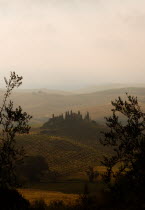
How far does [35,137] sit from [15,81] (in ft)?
225

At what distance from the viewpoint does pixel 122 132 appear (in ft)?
62.5

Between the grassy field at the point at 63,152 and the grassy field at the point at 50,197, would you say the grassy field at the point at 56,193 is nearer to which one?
the grassy field at the point at 50,197

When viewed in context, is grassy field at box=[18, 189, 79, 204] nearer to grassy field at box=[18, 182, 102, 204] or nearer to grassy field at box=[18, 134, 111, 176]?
grassy field at box=[18, 182, 102, 204]

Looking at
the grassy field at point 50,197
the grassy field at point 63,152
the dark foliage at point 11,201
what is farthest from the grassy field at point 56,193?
the grassy field at point 63,152

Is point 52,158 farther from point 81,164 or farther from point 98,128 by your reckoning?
point 98,128

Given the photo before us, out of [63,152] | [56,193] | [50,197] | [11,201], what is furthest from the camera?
[63,152]

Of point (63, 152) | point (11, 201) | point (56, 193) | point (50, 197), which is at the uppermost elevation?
point (11, 201)

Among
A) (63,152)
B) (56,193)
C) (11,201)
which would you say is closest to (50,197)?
(56,193)

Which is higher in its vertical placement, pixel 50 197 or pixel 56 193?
pixel 50 197

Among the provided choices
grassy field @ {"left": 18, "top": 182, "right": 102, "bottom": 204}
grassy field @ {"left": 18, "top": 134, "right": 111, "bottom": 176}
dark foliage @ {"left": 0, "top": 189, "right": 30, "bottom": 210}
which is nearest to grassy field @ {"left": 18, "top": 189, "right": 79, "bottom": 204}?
grassy field @ {"left": 18, "top": 182, "right": 102, "bottom": 204}

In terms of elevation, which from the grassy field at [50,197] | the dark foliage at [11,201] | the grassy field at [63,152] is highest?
the dark foliage at [11,201]

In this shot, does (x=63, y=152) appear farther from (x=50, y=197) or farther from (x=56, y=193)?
(x=50, y=197)

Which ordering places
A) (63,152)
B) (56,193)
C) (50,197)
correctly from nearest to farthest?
(50,197) → (56,193) → (63,152)

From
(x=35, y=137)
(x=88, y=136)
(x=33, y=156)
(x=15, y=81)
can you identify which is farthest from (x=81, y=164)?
(x=15, y=81)
